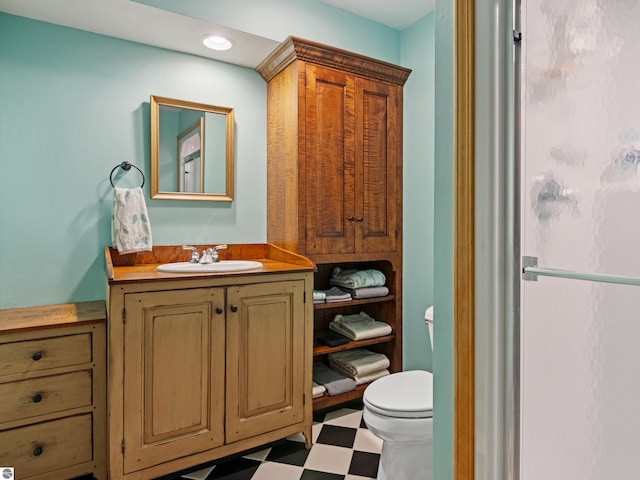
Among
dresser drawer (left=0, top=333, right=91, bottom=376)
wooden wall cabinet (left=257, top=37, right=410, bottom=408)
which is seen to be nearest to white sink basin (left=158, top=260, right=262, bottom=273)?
wooden wall cabinet (left=257, top=37, right=410, bottom=408)

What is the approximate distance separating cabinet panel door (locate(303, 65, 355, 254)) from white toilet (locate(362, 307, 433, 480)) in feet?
2.99

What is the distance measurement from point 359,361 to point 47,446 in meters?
1.62

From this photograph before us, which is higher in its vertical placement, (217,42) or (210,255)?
(217,42)

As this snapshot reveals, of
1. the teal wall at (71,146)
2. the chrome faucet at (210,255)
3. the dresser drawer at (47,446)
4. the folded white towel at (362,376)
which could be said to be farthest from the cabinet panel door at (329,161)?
the dresser drawer at (47,446)

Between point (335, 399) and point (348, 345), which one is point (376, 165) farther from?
point (335, 399)

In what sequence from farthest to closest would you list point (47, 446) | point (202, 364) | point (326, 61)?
point (326, 61), point (202, 364), point (47, 446)

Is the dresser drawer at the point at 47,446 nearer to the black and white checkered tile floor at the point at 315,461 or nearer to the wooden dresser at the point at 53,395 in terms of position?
the wooden dresser at the point at 53,395

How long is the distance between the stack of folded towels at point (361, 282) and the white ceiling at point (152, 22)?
1.43 m

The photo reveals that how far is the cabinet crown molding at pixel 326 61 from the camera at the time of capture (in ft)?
7.04

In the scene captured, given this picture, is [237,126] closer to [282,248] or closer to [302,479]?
[282,248]

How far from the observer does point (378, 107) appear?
248 cm

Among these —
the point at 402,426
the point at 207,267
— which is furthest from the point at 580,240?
the point at 207,267

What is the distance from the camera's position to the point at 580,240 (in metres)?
0.65

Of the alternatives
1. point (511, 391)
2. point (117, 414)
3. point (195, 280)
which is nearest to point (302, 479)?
point (117, 414)
